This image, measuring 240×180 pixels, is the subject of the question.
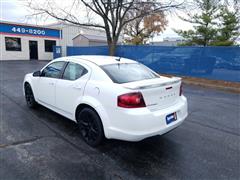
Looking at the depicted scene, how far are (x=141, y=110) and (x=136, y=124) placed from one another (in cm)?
21

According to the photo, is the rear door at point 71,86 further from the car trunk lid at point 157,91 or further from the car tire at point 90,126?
the car trunk lid at point 157,91

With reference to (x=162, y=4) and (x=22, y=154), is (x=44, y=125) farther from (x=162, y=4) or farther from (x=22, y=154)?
(x=162, y=4)

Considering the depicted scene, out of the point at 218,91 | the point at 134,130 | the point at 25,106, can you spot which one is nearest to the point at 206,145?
the point at 134,130

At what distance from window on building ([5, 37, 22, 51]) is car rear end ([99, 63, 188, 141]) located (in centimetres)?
2276

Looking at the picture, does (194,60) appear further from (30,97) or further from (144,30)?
(144,30)

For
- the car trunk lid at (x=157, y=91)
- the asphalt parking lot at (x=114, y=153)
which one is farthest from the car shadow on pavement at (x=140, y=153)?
the car trunk lid at (x=157, y=91)

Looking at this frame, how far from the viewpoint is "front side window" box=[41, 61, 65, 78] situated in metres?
4.02

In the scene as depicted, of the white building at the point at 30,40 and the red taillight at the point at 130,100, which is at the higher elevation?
the white building at the point at 30,40

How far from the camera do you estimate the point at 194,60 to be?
1043cm

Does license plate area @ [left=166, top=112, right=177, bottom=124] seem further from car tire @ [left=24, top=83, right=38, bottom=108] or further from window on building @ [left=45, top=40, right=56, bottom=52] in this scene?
window on building @ [left=45, top=40, right=56, bottom=52]

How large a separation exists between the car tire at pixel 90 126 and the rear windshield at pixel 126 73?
2.30ft

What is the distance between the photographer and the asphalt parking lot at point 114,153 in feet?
8.33

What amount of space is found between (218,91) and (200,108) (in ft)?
11.2

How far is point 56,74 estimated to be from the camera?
405 cm
